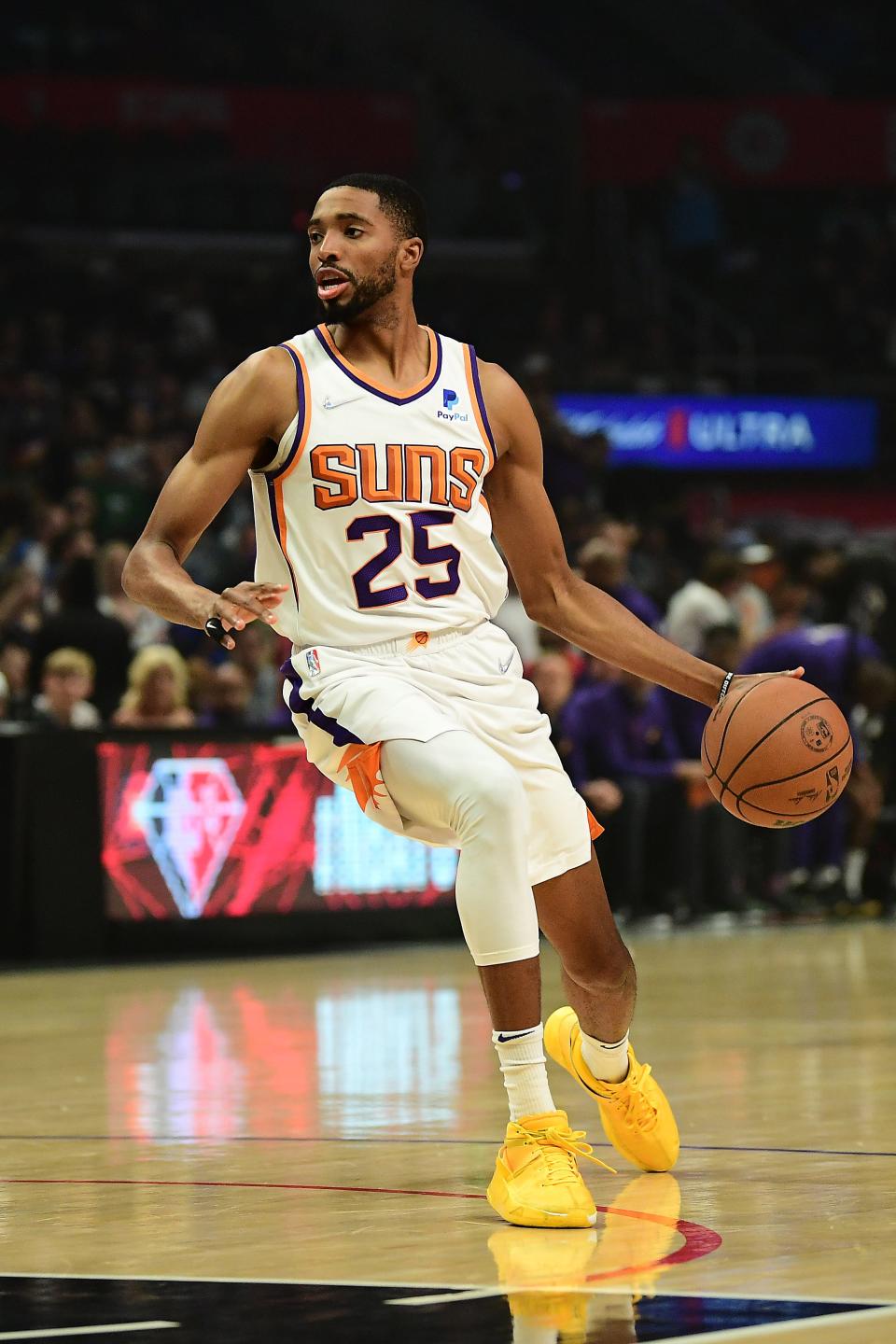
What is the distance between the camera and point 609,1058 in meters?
5.68

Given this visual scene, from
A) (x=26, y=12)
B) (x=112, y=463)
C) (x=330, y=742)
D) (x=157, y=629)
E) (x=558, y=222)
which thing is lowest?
(x=330, y=742)

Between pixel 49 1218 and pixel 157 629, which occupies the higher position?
pixel 157 629

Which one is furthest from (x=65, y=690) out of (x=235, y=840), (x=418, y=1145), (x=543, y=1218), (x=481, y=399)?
(x=543, y=1218)

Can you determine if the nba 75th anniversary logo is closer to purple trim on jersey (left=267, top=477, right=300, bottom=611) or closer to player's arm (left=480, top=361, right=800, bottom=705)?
player's arm (left=480, top=361, right=800, bottom=705)

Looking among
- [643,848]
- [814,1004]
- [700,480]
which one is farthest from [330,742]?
[700,480]

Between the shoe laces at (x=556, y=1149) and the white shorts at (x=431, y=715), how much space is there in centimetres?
63

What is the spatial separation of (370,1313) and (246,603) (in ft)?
4.78

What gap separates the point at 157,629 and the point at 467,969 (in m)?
4.18

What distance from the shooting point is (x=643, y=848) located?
14.1 metres

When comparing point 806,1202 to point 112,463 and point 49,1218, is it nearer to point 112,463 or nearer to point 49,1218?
point 49,1218

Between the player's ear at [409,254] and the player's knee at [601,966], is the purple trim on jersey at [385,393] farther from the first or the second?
the player's knee at [601,966]

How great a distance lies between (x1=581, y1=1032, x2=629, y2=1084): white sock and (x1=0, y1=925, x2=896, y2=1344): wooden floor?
0.23 meters

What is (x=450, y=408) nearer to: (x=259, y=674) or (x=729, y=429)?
(x=259, y=674)

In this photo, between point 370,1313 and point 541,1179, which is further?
point 541,1179
